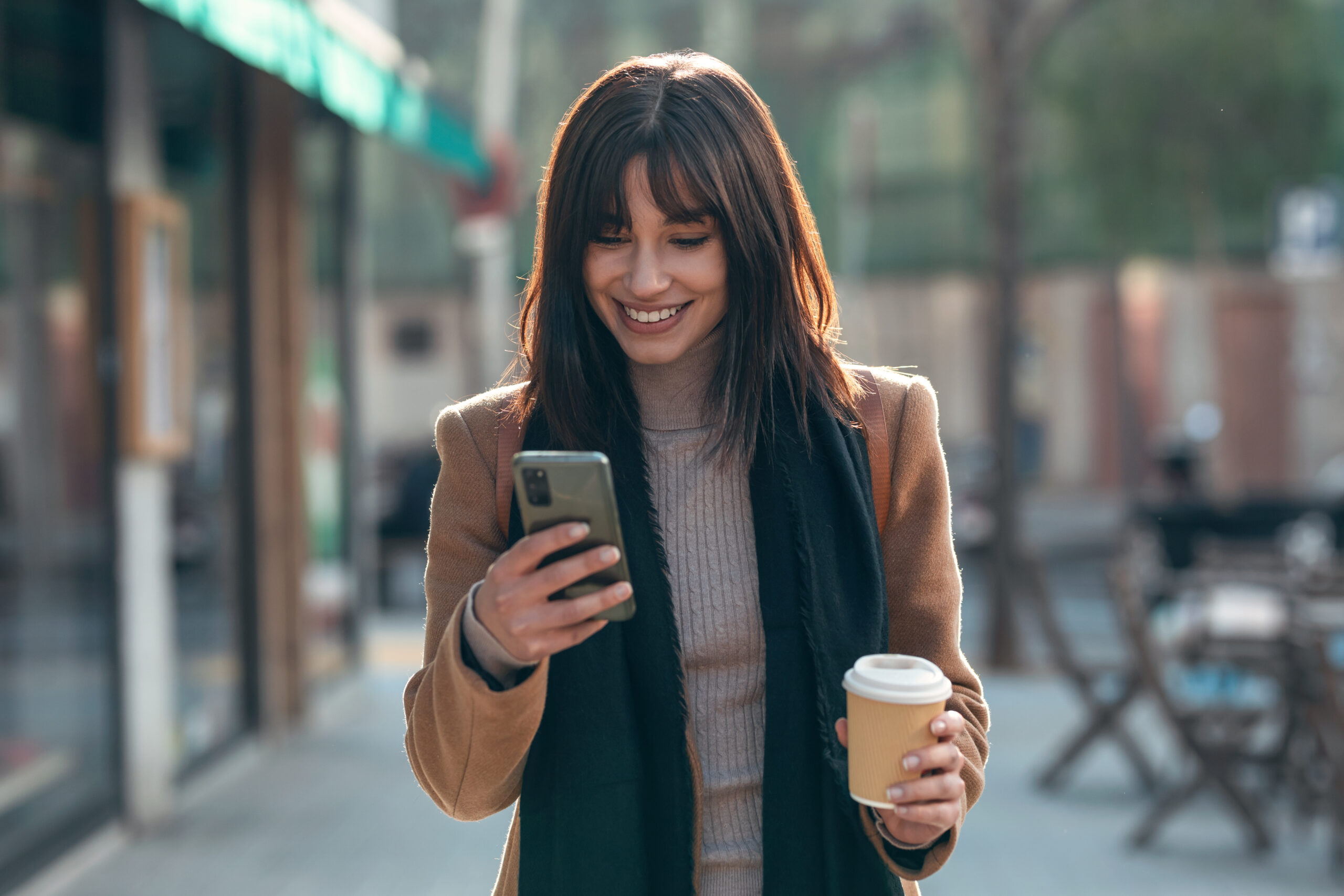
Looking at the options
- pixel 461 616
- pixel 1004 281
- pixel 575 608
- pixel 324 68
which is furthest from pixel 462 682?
pixel 1004 281

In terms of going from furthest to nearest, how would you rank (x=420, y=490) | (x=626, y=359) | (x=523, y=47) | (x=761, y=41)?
1. (x=761, y=41)
2. (x=523, y=47)
3. (x=420, y=490)
4. (x=626, y=359)

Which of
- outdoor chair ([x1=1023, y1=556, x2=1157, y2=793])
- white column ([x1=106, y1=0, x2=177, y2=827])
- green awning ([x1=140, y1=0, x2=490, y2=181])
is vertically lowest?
outdoor chair ([x1=1023, y1=556, x2=1157, y2=793])

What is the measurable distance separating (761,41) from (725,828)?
2511cm

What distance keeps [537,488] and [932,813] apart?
1.73ft

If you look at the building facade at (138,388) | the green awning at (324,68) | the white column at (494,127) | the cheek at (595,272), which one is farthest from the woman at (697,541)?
the white column at (494,127)

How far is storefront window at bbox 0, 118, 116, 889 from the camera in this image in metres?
5.03

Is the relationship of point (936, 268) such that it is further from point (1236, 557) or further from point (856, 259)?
point (1236, 557)

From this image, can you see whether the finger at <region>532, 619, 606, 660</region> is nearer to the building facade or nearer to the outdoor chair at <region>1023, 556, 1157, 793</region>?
the building facade

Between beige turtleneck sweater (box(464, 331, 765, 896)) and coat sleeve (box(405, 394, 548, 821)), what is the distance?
21cm

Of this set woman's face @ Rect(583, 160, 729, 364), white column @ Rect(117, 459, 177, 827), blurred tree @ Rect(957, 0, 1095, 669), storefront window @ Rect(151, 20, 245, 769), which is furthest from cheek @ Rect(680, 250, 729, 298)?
blurred tree @ Rect(957, 0, 1095, 669)

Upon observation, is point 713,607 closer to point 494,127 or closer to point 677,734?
point 677,734

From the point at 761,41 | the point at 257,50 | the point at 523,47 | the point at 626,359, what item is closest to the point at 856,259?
the point at 761,41

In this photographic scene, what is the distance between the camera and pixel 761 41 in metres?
25.4

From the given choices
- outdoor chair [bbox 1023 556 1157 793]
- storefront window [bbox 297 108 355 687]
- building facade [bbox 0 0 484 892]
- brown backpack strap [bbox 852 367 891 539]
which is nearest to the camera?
brown backpack strap [bbox 852 367 891 539]
